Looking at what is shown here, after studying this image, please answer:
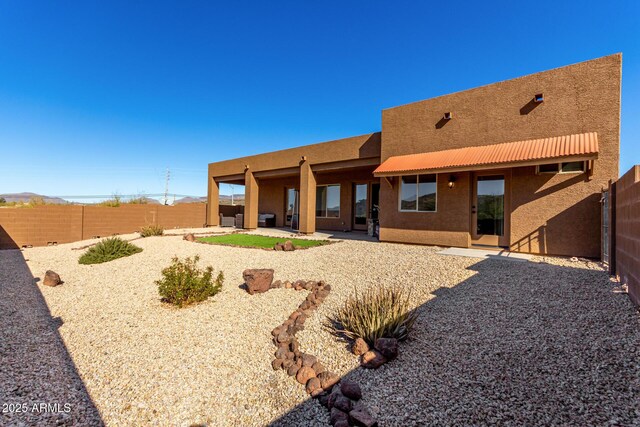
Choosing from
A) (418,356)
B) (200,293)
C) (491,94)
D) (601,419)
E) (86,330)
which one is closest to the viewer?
(601,419)

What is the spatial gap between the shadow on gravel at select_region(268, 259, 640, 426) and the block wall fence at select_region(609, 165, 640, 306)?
0.38 meters

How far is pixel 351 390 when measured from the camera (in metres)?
2.99

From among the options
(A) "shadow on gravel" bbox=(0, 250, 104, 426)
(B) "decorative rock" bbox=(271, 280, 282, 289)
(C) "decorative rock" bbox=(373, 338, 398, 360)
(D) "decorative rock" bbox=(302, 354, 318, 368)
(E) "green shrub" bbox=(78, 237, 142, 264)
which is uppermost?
(E) "green shrub" bbox=(78, 237, 142, 264)

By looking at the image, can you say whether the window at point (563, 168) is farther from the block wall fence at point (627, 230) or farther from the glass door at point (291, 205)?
the glass door at point (291, 205)

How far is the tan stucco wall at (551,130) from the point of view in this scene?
7.89m

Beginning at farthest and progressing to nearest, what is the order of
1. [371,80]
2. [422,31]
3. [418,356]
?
[371,80]
[422,31]
[418,356]

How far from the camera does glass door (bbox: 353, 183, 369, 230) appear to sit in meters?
16.1

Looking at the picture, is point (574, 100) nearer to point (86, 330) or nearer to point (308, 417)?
point (308, 417)

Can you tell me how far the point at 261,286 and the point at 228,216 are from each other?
A: 1846cm

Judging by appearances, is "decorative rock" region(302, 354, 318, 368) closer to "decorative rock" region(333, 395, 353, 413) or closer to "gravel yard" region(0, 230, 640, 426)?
"gravel yard" region(0, 230, 640, 426)

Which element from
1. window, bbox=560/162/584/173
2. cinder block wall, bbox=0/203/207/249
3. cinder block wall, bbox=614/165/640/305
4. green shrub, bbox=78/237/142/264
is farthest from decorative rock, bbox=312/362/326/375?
cinder block wall, bbox=0/203/207/249

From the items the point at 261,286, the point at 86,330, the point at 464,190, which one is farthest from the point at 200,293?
the point at 464,190

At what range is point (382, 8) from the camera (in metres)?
12.1

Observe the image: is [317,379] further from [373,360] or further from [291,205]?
[291,205]
